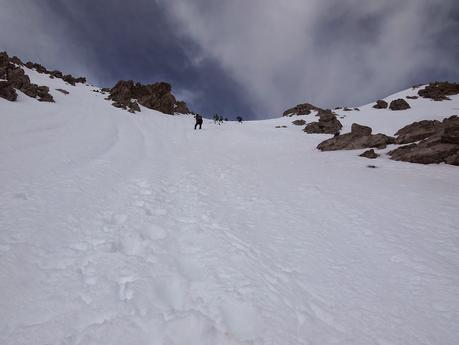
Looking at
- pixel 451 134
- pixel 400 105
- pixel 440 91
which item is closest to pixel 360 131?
pixel 451 134

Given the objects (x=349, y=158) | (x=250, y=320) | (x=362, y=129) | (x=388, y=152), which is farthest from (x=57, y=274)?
(x=362, y=129)

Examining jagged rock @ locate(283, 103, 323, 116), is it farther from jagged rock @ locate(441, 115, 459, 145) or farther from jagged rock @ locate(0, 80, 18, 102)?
jagged rock @ locate(0, 80, 18, 102)

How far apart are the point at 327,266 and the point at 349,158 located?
1345 centimetres

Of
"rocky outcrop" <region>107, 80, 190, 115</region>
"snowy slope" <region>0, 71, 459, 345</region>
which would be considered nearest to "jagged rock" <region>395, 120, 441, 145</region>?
"snowy slope" <region>0, 71, 459, 345</region>

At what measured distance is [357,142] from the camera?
20.2 metres

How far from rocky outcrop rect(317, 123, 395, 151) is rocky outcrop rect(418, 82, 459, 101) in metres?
Answer: 43.1

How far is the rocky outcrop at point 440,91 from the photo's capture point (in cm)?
5209

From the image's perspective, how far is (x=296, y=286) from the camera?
4168 mm

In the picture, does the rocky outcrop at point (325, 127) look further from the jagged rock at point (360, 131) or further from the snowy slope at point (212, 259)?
the snowy slope at point (212, 259)

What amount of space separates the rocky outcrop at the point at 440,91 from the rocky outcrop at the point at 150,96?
2034 inches

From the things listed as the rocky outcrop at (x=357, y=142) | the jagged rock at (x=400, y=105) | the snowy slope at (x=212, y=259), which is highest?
the jagged rock at (x=400, y=105)

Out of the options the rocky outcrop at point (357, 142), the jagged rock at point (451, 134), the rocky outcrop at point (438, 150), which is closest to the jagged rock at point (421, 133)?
the rocky outcrop at point (357, 142)

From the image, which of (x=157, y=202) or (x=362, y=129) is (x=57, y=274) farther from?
(x=362, y=129)

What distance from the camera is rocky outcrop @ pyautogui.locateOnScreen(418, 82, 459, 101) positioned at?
5209 centimetres
